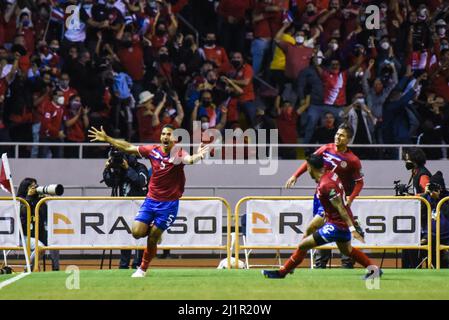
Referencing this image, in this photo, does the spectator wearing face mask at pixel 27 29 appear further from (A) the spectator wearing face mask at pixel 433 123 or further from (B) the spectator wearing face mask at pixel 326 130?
(A) the spectator wearing face mask at pixel 433 123

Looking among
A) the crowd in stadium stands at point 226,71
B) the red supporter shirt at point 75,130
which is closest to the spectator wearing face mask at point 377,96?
the crowd in stadium stands at point 226,71

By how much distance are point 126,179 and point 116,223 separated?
110 centimetres

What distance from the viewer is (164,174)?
1642 centimetres

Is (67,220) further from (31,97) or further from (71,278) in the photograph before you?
(31,97)

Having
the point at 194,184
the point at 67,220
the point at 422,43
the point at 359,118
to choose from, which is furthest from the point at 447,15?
the point at 67,220

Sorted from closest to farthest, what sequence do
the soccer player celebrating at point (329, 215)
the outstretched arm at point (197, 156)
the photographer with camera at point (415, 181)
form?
the soccer player celebrating at point (329, 215), the outstretched arm at point (197, 156), the photographer with camera at point (415, 181)

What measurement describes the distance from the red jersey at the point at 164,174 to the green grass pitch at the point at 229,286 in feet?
4.00

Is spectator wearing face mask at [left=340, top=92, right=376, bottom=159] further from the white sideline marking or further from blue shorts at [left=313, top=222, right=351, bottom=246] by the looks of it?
the white sideline marking

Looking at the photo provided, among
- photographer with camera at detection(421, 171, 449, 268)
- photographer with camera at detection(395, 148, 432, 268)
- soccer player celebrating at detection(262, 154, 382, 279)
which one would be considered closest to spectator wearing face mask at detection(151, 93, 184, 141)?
photographer with camera at detection(395, 148, 432, 268)

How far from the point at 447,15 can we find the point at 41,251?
11881mm

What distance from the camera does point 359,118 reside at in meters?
24.6

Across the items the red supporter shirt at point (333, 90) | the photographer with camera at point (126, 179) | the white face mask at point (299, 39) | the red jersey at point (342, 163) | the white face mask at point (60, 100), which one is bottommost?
the photographer with camera at point (126, 179)

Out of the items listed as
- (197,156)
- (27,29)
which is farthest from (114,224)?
(27,29)

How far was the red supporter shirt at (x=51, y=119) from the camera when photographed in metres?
23.7
